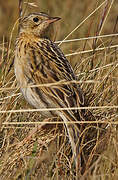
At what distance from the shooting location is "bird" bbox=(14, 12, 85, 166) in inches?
154

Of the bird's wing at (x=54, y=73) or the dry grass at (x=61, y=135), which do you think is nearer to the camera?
the dry grass at (x=61, y=135)

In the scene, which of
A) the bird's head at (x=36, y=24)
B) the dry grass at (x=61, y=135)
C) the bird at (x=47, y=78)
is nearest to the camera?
the dry grass at (x=61, y=135)

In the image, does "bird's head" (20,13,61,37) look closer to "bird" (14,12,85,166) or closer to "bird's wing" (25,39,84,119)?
"bird" (14,12,85,166)

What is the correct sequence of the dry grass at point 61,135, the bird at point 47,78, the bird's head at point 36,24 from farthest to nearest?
the bird's head at point 36,24, the bird at point 47,78, the dry grass at point 61,135

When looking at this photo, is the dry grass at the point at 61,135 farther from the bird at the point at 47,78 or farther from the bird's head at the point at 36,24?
the bird's head at the point at 36,24

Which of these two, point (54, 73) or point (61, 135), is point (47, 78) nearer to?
point (54, 73)

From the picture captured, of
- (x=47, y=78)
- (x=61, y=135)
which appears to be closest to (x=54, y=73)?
(x=47, y=78)

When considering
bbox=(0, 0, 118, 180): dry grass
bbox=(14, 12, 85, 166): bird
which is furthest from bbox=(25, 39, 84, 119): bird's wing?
bbox=(0, 0, 118, 180): dry grass

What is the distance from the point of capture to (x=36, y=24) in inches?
181

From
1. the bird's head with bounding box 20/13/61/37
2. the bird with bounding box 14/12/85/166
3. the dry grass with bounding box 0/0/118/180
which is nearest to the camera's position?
the dry grass with bounding box 0/0/118/180

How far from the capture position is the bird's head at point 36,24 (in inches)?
178

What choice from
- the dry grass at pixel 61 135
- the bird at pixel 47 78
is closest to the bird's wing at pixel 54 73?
the bird at pixel 47 78

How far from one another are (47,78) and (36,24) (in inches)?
29.5

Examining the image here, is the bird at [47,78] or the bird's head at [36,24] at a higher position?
the bird's head at [36,24]
